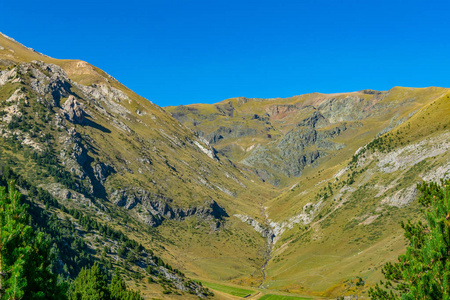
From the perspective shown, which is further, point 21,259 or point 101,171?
point 101,171

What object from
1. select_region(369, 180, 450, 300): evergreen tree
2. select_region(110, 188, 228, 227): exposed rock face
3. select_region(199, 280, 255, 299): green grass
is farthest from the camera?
select_region(110, 188, 228, 227): exposed rock face

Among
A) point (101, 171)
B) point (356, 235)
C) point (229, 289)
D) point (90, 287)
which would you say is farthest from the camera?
point (101, 171)

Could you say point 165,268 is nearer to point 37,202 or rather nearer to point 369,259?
point 37,202

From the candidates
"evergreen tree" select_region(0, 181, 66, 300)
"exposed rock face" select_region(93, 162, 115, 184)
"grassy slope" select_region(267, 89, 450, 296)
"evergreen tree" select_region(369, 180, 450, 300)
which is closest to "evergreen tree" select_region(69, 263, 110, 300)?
"evergreen tree" select_region(0, 181, 66, 300)

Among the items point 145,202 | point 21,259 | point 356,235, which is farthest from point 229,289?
point 21,259

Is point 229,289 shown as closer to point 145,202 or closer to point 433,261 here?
point 145,202

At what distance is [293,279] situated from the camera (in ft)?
459

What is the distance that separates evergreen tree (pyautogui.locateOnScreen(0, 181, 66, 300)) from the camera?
16.0 meters

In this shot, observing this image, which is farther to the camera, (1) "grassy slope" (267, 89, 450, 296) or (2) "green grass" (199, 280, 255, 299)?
(2) "green grass" (199, 280, 255, 299)

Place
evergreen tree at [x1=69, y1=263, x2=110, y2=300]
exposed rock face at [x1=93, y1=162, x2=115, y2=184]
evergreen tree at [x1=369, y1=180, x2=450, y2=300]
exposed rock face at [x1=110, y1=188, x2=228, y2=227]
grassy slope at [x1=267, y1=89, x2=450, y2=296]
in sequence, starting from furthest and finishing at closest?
exposed rock face at [x1=93, y1=162, x2=115, y2=184] < exposed rock face at [x1=110, y1=188, x2=228, y2=227] < grassy slope at [x1=267, y1=89, x2=450, y2=296] < evergreen tree at [x1=69, y1=263, x2=110, y2=300] < evergreen tree at [x1=369, y1=180, x2=450, y2=300]

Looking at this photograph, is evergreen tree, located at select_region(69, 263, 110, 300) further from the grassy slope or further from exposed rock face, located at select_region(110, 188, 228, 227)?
exposed rock face, located at select_region(110, 188, 228, 227)

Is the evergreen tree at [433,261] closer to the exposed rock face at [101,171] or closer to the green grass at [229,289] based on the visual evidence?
the green grass at [229,289]

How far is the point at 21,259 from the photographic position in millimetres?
16703

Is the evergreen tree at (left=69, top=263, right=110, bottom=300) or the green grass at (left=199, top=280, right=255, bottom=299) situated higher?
the green grass at (left=199, top=280, right=255, bottom=299)
